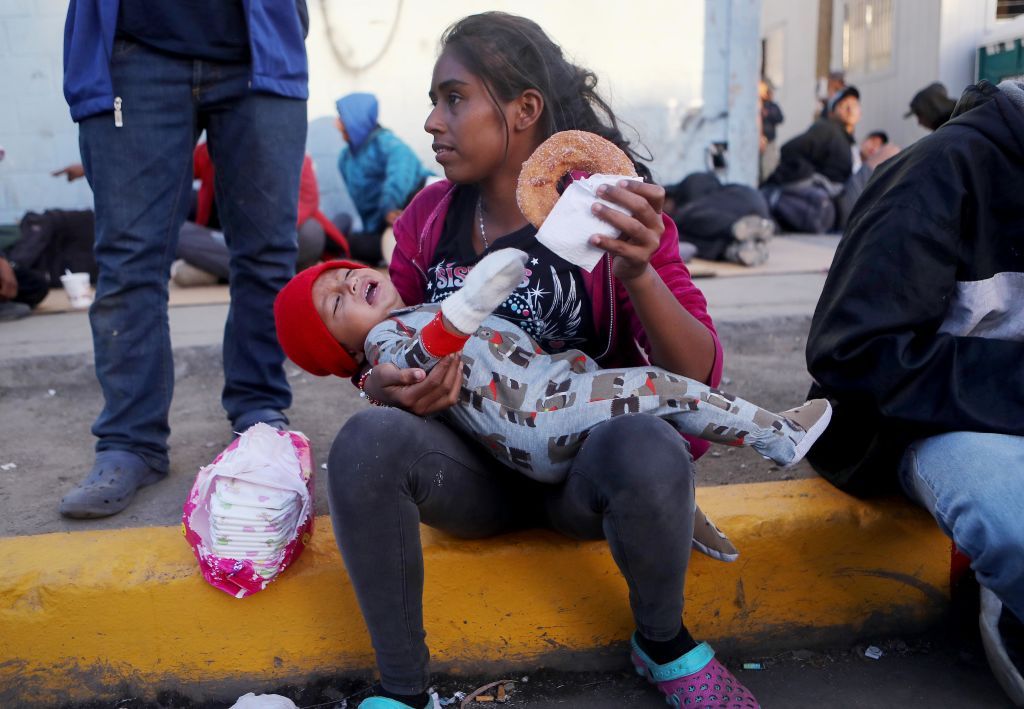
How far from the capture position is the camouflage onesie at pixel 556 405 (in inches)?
66.9

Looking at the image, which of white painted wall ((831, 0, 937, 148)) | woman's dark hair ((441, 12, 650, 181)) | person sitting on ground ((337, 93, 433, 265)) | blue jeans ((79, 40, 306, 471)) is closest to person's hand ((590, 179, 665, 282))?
woman's dark hair ((441, 12, 650, 181))

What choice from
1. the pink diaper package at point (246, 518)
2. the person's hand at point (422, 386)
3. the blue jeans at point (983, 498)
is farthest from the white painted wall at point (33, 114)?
the blue jeans at point (983, 498)

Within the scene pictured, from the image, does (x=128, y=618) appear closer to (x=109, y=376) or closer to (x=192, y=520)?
(x=192, y=520)

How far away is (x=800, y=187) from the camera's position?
8.03m

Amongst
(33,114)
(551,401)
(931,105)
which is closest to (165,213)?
(551,401)

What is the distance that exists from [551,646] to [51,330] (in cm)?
352

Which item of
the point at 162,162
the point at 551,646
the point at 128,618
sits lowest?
the point at 551,646

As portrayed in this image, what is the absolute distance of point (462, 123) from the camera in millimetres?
1939

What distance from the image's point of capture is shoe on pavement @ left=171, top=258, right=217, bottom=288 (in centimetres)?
578

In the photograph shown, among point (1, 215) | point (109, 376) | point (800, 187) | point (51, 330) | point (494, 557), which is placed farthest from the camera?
point (800, 187)

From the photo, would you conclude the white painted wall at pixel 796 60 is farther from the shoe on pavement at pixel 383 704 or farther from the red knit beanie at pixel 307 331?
the shoe on pavement at pixel 383 704

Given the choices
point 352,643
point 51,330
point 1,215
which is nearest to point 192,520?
point 352,643

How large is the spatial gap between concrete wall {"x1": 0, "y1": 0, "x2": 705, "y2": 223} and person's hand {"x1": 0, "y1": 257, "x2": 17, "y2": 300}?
Result: 1901 mm

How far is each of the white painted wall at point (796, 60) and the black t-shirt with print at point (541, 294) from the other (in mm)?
13285
